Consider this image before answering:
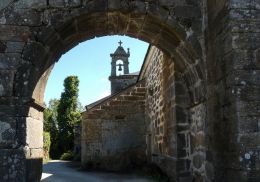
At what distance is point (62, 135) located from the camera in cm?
2547

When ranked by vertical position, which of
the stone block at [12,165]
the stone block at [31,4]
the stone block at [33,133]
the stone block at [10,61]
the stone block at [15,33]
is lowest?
the stone block at [12,165]

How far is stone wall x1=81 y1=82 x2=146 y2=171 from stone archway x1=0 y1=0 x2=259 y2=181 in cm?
732

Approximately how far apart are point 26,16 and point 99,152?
8542 millimetres

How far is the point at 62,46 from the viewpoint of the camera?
5.66m

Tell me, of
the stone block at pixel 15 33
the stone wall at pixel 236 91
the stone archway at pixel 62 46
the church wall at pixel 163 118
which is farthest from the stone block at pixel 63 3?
the church wall at pixel 163 118

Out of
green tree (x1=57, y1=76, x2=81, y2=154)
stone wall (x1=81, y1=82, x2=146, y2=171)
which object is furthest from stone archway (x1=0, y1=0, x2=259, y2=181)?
green tree (x1=57, y1=76, x2=81, y2=154)

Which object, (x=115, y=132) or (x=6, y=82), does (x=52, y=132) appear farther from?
(x=6, y=82)

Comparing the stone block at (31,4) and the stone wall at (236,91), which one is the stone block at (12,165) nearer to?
the stone block at (31,4)

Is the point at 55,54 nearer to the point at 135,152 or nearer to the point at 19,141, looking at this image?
the point at 19,141

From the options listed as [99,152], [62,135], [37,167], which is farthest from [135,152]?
[62,135]

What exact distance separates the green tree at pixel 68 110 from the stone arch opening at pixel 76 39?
20.0m

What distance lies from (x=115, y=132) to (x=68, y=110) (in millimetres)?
14147

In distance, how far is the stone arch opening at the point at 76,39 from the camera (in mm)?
4871

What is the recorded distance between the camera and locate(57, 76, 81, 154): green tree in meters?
25.4
